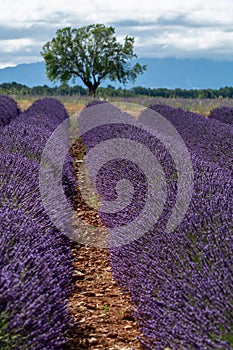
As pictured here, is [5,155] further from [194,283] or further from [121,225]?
[194,283]

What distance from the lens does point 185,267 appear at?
103 inches

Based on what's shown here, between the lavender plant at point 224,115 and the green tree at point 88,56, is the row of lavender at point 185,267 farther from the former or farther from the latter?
the green tree at point 88,56

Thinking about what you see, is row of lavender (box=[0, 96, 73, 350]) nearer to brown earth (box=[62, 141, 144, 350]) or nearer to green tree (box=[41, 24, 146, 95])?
brown earth (box=[62, 141, 144, 350])

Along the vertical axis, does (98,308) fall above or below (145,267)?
below

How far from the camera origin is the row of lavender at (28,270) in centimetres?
217

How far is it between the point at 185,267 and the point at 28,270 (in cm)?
71

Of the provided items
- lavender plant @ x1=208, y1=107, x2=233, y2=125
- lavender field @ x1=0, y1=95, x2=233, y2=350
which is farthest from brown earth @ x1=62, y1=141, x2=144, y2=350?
lavender plant @ x1=208, y1=107, x2=233, y2=125

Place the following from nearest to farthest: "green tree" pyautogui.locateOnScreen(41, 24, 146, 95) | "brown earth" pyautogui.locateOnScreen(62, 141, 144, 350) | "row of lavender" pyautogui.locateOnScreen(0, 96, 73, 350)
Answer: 1. "row of lavender" pyautogui.locateOnScreen(0, 96, 73, 350)
2. "brown earth" pyautogui.locateOnScreen(62, 141, 144, 350)
3. "green tree" pyautogui.locateOnScreen(41, 24, 146, 95)

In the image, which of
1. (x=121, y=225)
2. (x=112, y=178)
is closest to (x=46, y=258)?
(x=121, y=225)

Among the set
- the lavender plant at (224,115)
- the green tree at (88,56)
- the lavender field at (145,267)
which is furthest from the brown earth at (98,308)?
the green tree at (88,56)

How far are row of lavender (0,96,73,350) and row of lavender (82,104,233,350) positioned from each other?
16.0 inches

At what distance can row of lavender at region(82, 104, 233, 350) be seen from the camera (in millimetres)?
2197

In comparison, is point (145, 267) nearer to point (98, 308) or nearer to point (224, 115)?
point (98, 308)

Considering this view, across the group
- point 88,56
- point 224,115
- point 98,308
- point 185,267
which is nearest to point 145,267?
point 185,267
